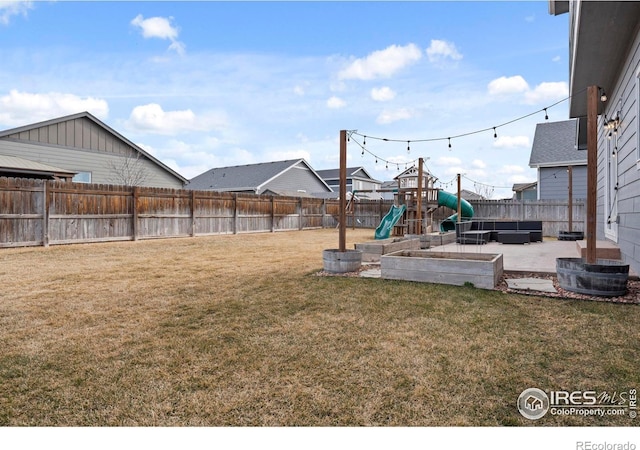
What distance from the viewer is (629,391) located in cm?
215

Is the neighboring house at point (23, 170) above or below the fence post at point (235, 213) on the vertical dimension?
above

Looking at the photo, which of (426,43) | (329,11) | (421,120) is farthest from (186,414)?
(421,120)

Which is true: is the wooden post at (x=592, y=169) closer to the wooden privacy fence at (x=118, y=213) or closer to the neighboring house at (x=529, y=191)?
the wooden privacy fence at (x=118, y=213)

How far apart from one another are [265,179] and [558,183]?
17909mm

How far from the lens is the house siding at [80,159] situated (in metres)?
14.0

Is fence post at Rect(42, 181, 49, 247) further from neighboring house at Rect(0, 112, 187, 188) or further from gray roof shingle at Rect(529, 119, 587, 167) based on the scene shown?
gray roof shingle at Rect(529, 119, 587, 167)

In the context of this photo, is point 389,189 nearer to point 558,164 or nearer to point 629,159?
point 558,164

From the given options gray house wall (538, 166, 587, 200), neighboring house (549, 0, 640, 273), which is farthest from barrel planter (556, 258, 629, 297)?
gray house wall (538, 166, 587, 200)

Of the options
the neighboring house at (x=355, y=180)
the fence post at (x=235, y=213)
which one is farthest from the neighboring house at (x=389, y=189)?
the fence post at (x=235, y=213)

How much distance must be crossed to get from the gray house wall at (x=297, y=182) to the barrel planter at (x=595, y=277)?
22.6m

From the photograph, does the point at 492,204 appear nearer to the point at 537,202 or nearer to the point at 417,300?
the point at 537,202

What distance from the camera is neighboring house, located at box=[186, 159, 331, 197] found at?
2634 cm

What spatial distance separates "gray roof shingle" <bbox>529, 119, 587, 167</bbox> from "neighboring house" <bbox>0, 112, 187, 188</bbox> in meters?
19.1
